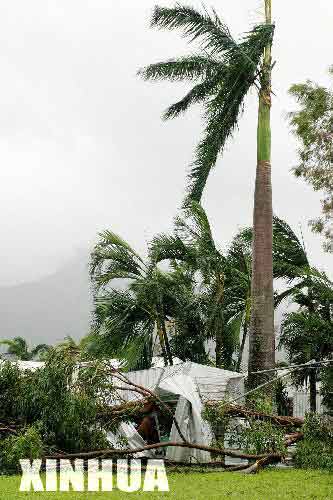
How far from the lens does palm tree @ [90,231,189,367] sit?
19375 mm

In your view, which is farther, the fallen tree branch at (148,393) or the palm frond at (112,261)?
the palm frond at (112,261)

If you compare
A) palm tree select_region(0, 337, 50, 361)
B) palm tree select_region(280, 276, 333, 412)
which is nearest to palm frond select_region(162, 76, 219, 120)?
palm tree select_region(280, 276, 333, 412)

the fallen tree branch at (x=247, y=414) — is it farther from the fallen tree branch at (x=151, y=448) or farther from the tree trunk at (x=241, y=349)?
the tree trunk at (x=241, y=349)

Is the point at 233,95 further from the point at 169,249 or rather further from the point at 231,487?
the point at 231,487

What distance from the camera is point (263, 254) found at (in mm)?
15516

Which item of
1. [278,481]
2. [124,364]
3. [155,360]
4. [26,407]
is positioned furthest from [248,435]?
[155,360]

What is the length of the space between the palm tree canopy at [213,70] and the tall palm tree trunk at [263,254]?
574mm

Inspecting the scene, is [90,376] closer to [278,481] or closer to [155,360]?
[278,481]

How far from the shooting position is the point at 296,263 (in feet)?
64.5

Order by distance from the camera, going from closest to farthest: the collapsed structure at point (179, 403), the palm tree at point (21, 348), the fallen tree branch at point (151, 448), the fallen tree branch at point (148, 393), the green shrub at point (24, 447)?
the green shrub at point (24, 447) < the fallen tree branch at point (151, 448) < the fallen tree branch at point (148, 393) < the collapsed structure at point (179, 403) < the palm tree at point (21, 348)

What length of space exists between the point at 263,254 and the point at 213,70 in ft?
14.5

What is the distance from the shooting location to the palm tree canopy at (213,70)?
15.8 meters

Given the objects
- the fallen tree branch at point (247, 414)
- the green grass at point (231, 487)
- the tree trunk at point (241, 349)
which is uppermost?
the tree trunk at point (241, 349)

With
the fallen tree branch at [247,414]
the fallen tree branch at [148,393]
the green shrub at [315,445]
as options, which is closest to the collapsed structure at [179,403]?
the fallen tree branch at [148,393]
